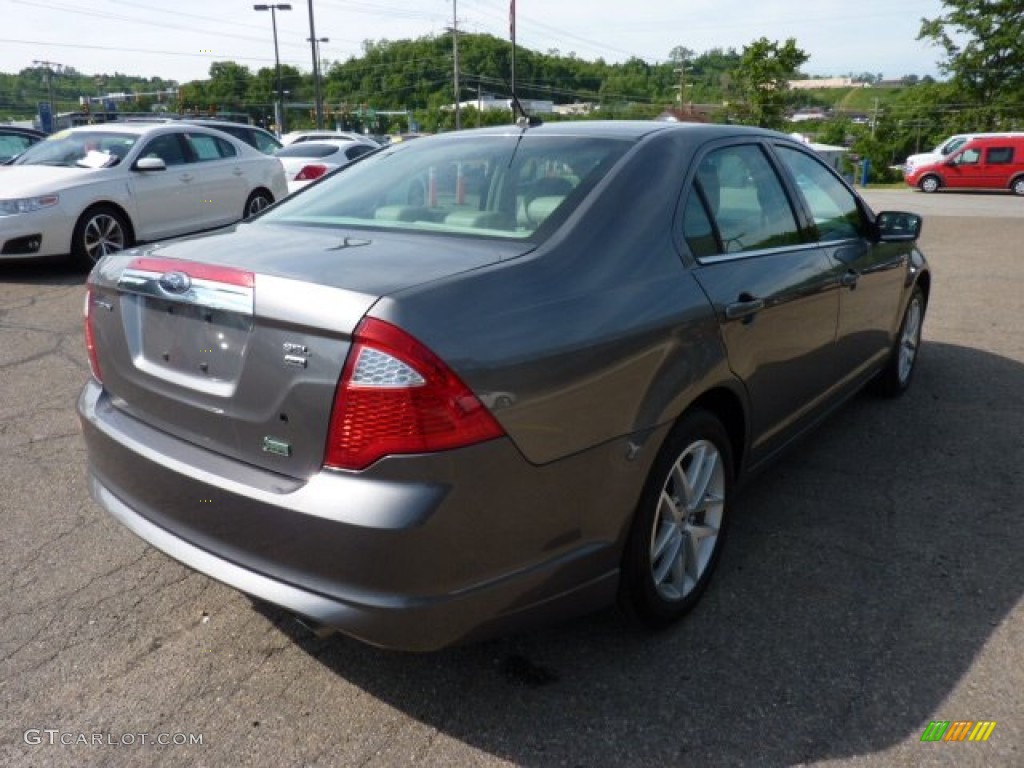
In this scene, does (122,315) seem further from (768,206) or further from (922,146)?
(922,146)

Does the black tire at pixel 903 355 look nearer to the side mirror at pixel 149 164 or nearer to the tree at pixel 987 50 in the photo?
the side mirror at pixel 149 164

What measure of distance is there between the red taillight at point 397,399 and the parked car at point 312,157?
1184 cm

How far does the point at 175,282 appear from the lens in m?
2.29

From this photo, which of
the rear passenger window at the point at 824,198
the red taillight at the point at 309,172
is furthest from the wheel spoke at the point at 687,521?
the red taillight at the point at 309,172

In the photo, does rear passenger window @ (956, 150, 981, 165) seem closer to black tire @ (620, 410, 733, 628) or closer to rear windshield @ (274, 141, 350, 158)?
rear windshield @ (274, 141, 350, 158)

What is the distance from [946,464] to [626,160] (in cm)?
257

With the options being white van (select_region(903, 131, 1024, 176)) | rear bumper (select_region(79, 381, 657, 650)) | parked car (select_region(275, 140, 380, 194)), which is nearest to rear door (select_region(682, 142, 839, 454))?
rear bumper (select_region(79, 381, 657, 650))

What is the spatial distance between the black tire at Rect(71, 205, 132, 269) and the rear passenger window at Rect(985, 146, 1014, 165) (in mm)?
28417

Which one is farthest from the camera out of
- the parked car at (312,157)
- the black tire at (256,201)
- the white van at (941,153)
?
the white van at (941,153)

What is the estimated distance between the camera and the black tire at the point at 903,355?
5.06 meters

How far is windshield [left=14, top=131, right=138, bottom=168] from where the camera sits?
30.3ft

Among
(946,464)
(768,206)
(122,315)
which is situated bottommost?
(946,464)

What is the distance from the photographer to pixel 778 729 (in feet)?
7.66

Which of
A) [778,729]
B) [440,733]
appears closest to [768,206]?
[778,729]
